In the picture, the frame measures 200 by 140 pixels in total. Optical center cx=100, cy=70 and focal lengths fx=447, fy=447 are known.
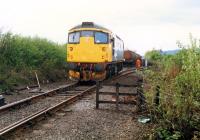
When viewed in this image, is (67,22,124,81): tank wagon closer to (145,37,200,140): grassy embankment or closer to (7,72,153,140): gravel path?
(7,72,153,140): gravel path

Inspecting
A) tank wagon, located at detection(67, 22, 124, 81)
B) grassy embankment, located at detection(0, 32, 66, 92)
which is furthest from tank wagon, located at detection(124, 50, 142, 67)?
tank wagon, located at detection(67, 22, 124, 81)

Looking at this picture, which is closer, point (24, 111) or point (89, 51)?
point (24, 111)

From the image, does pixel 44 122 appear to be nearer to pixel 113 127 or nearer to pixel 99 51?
pixel 113 127

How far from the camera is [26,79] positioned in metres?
21.8

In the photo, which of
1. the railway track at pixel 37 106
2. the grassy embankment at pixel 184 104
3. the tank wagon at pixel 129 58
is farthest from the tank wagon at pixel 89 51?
the tank wagon at pixel 129 58

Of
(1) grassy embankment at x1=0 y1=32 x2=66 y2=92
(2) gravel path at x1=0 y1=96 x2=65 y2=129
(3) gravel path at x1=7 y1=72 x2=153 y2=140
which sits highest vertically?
(1) grassy embankment at x1=0 y1=32 x2=66 y2=92

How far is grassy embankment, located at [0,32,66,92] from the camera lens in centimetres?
2095

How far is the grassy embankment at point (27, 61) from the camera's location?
20.9 meters

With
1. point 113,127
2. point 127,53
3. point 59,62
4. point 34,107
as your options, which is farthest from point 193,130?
point 127,53

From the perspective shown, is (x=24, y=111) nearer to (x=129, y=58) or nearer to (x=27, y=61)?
(x=27, y=61)

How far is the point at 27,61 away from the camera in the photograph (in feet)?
81.8

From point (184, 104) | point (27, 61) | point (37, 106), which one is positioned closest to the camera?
point (184, 104)

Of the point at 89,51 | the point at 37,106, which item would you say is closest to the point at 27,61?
the point at 89,51

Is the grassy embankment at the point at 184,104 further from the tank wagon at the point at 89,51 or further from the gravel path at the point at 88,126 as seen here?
the tank wagon at the point at 89,51
